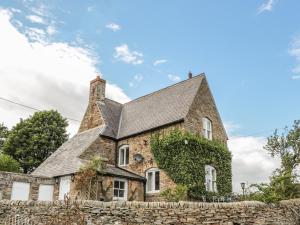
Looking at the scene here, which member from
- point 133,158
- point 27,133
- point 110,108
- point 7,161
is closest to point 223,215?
point 133,158

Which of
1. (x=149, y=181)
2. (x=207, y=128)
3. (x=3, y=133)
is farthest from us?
(x=3, y=133)

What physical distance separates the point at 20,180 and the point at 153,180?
8.87 meters

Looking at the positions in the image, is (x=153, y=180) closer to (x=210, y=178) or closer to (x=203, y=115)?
(x=210, y=178)

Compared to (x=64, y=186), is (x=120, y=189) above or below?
below

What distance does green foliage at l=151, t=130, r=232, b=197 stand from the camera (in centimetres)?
2103

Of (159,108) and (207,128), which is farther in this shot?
(159,108)

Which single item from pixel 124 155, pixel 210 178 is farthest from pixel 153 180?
pixel 210 178

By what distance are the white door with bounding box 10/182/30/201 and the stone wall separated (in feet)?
0.64

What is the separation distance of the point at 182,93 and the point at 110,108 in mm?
7131

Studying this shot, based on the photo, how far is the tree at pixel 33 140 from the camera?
1522 inches

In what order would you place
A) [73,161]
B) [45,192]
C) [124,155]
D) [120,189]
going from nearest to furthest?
[120,189], [45,192], [73,161], [124,155]

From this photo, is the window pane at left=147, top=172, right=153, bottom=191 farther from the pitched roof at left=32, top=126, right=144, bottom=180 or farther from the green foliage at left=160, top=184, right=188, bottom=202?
the green foliage at left=160, top=184, right=188, bottom=202

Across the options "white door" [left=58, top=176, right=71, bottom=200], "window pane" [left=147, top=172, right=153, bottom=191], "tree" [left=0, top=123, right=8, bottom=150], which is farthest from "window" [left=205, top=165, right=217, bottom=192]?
"tree" [left=0, top=123, right=8, bottom=150]

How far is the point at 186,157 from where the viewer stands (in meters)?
21.3
